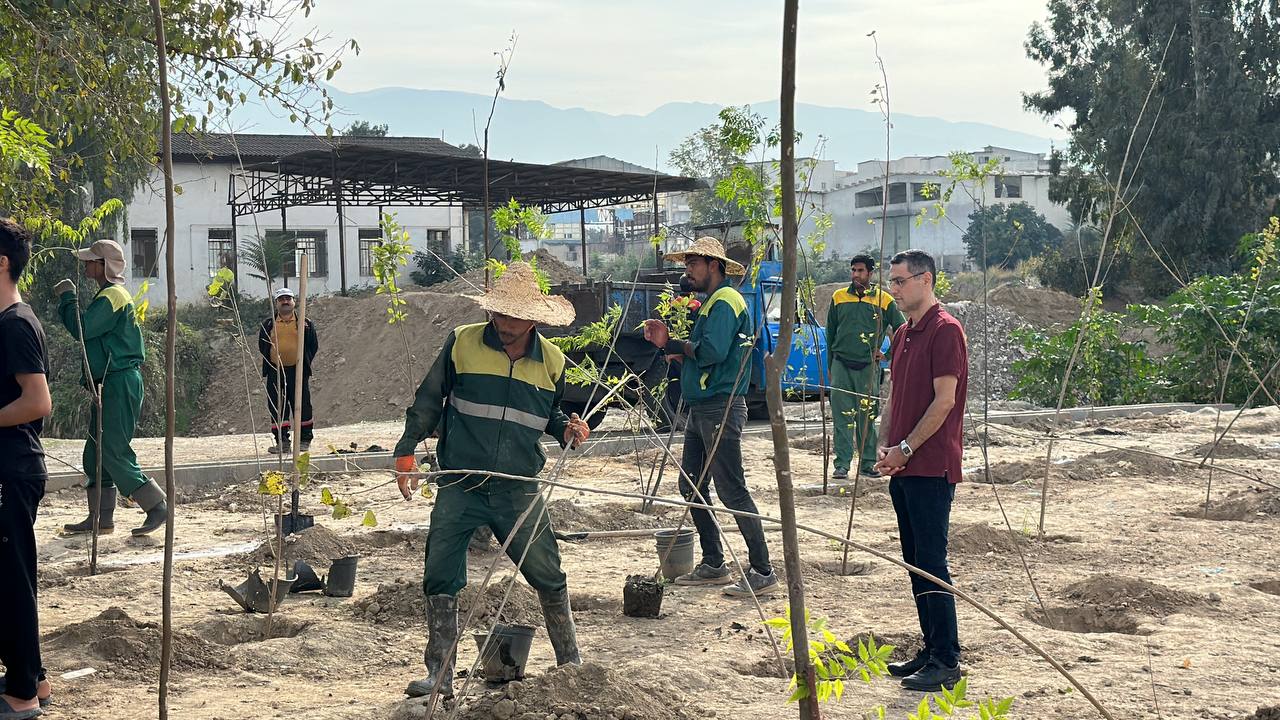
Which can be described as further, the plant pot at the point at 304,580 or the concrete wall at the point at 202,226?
the concrete wall at the point at 202,226

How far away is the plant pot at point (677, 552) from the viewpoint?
6762 millimetres

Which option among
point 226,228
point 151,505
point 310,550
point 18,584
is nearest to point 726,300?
point 310,550

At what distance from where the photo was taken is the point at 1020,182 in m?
58.5

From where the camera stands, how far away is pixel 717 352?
20.8ft

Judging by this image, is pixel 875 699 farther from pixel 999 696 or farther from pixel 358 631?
pixel 358 631

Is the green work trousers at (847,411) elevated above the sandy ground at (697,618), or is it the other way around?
the green work trousers at (847,411)

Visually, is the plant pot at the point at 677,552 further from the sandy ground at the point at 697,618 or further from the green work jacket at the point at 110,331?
the green work jacket at the point at 110,331

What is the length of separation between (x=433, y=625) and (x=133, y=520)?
209 inches

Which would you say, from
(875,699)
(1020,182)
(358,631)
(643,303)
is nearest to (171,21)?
(358,631)

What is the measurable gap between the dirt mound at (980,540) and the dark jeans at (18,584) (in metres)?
5.27

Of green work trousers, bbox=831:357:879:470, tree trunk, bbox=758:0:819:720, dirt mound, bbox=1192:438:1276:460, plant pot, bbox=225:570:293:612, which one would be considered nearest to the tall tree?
dirt mound, bbox=1192:438:1276:460

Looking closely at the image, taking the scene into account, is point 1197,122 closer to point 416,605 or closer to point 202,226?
point 202,226

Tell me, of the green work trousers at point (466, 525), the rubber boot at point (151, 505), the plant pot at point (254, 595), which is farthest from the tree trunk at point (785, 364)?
the rubber boot at point (151, 505)

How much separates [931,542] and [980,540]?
3.19 metres
